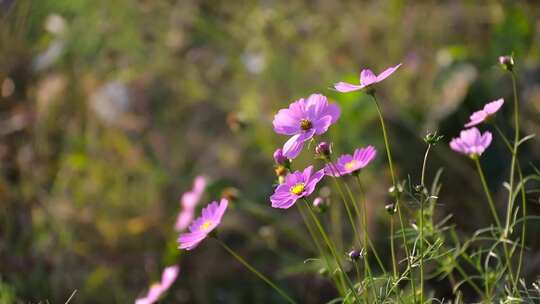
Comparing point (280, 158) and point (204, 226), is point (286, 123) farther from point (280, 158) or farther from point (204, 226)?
point (204, 226)

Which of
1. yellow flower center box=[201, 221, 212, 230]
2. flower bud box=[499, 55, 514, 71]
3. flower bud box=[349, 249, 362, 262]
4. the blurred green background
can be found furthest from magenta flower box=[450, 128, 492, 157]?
the blurred green background

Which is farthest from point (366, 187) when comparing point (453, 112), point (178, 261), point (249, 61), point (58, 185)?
point (58, 185)

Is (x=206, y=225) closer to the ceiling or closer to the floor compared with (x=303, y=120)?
closer to the floor

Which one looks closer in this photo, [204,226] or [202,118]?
[204,226]

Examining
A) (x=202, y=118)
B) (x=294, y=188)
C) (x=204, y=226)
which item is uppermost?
(x=294, y=188)

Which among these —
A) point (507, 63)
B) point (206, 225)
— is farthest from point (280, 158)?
point (507, 63)

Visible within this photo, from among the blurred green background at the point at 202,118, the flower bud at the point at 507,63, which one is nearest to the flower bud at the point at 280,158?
the flower bud at the point at 507,63

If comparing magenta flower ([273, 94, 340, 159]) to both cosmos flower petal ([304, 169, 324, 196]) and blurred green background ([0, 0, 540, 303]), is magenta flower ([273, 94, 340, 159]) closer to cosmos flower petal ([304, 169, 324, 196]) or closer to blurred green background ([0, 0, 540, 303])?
cosmos flower petal ([304, 169, 324, 196])
